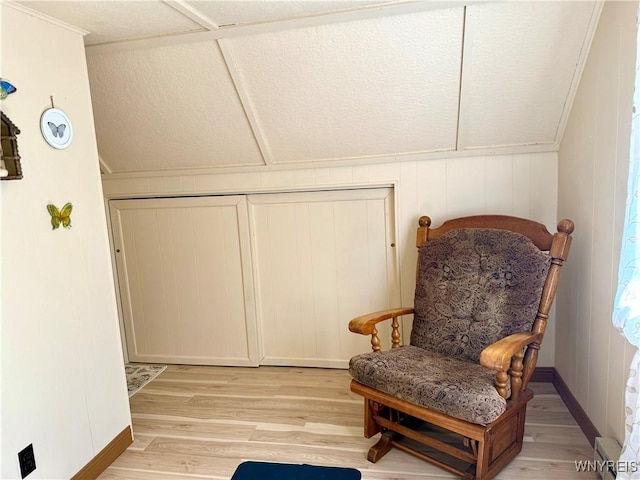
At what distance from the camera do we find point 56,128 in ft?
6.09

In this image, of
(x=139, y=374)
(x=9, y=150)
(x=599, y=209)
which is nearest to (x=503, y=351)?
(x=599, y=209)

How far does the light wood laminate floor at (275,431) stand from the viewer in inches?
79.8

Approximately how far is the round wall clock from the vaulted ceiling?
40cm

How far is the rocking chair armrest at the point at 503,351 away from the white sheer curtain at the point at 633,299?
39 cm

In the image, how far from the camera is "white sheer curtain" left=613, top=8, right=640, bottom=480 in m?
1.39

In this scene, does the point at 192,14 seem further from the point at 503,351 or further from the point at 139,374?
the point at 139,374

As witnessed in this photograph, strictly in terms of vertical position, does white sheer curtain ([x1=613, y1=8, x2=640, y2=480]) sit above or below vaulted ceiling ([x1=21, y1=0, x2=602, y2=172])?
below

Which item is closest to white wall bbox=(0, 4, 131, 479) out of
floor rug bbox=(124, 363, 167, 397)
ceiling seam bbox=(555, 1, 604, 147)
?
floor rug bbox=(124, 363, 167, 397)

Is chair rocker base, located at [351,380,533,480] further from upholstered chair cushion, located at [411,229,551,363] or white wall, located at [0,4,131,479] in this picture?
white wall, located at [0,4,131,479]

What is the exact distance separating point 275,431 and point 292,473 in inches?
38.3

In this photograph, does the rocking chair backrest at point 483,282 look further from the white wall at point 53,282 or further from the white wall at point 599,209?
the white wall at point 53,282

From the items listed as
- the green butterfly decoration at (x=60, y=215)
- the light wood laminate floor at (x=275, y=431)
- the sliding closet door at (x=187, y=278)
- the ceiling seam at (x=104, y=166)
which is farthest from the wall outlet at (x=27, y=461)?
the ceiling seam at (x=104, y=166)

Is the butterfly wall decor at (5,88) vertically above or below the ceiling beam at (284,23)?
below

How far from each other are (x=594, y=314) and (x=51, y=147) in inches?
98.8
